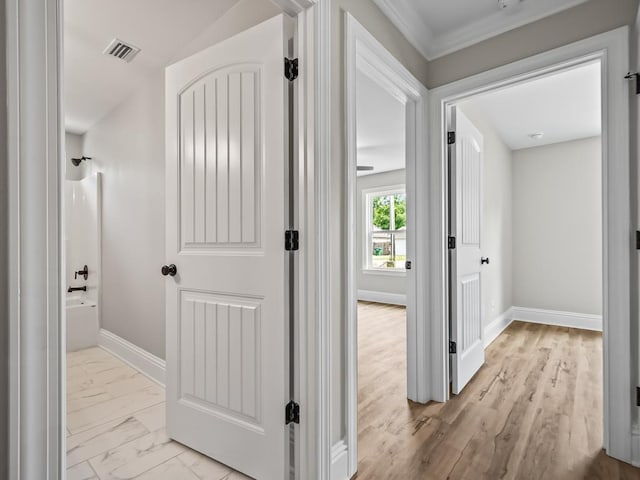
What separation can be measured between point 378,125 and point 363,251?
10.4 feet

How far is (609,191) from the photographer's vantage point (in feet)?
5.56

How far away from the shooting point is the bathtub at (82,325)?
3469 millimetres

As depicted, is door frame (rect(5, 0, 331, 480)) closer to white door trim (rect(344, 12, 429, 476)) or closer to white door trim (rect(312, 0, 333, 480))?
white door trim (rect(312, 0, 333, 480))

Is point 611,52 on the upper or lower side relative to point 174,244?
upper

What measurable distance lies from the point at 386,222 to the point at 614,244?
494 centimetres

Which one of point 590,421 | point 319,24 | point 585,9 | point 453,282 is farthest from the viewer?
point 453,282

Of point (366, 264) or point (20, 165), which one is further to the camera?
point (366, 264)

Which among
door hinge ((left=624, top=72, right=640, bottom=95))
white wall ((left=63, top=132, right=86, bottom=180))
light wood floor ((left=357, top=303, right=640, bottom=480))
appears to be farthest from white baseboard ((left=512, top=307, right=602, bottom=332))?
white wall ((left=63, top=132, right=86, bottom=180))

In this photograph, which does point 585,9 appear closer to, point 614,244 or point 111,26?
point 614,244

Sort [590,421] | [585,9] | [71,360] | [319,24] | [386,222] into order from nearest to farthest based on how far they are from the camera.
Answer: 1. [319,24]
2. [585,9]
3. [590,421]
4. [71,360]
5. [386,222]

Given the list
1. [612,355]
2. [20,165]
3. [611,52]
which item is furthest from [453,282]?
[20,165]

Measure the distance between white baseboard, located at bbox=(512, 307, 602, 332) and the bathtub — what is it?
17.4 ft

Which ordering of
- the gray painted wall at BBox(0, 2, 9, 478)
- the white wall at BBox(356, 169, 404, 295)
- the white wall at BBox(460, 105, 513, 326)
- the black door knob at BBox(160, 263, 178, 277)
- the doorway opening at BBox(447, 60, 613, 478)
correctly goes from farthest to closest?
1. the white wall at BBox(356, 169, 404, 295)
2. the white wall at BBox(460, 105, 513, 326)
3. the doorway opening at BBox(447, 60, 613, 478)
4. the black door knob at BBox(160, 263, 178, 277)
5. the gray painted wall at BBox(0, 2, 9, 478)

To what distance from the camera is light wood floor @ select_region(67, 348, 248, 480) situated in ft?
5.41
